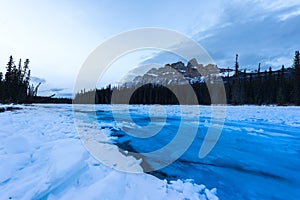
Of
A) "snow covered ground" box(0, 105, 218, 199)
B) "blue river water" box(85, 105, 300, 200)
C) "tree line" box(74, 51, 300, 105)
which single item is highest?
"tree line" box(74, 51, 300, 105)

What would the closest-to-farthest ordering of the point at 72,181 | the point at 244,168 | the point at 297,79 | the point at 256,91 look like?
the point at 72,181, the point at 244,168, the point at 297,79, the point at 256,91

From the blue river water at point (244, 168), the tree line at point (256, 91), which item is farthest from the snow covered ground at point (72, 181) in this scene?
the tree line at point (256, 91)

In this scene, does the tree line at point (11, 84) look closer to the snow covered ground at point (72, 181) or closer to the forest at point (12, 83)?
the forest at point (12, 83)

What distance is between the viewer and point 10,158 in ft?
13.0

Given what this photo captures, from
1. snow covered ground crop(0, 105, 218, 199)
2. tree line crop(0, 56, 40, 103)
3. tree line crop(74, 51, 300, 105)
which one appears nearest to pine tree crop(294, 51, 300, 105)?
tree line crop(74, 51, 300, 105)

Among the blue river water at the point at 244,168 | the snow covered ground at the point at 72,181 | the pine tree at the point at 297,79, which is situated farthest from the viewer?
the pine tree at the point at 297,79

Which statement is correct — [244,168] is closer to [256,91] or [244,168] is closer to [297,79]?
[297,79]

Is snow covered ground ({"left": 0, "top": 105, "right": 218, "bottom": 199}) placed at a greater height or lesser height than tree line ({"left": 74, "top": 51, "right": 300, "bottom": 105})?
lesser

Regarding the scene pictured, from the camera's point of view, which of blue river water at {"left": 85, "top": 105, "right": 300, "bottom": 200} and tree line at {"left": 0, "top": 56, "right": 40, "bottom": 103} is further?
tree line at {"left": 0, "top": 56, "right": 40, "bottom": 103}

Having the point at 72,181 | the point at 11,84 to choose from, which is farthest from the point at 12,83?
the point at 72,181

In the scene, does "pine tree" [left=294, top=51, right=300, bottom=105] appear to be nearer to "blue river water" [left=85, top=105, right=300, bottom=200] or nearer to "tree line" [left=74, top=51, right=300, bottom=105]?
"tree line" [left=74, top=51, right=300, bottom=105]

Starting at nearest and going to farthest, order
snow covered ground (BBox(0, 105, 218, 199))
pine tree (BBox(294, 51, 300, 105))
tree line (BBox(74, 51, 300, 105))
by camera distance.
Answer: snow covered ground (BBox(0, 105, 218, 199)) < pine tree (BBox(294, 51, 300, 105)) < tree line (BBox(74, 51, 300, 105))

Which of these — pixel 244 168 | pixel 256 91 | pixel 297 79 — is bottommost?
pixel 244 168

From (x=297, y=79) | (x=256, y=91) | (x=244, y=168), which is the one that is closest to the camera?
(x=244, y=168)
